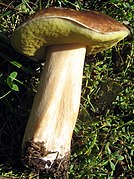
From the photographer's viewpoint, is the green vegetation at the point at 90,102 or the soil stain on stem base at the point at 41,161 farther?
the green vegetation at the point at 90,102

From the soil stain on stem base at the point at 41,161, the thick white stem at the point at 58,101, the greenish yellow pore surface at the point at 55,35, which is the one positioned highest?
the greenish yellow pore surface at the point at 55,35

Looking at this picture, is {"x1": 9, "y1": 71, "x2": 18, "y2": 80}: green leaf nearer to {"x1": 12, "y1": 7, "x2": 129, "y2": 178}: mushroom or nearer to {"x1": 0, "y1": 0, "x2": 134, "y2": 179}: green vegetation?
{"x1": 0, "y1": 0, "x2": 134, "y2": 179}: green vegetation

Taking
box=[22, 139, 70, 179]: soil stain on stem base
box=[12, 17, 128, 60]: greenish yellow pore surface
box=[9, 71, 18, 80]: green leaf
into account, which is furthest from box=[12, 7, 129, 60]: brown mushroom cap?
box=[22, 139, 70, 179]: soil stain on stem base

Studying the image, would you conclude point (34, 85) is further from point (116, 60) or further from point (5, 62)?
point (116, 60)

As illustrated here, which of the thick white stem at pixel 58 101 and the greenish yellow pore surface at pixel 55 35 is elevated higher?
the greenish yellow pore surface at pixel 55 35

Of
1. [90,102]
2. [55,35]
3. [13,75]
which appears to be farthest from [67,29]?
[90,102]

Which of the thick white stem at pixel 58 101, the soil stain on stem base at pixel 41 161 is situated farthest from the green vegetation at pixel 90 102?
the thick white stem at pixel 58 101

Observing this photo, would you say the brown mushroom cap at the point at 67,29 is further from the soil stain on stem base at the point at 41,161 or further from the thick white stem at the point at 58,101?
the soil stain on stem base at the point at 41,161
